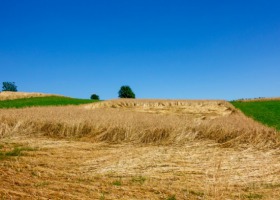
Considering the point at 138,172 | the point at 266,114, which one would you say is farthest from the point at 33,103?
the point at 138,172

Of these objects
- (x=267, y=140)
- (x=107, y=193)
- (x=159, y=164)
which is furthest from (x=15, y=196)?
(x=267, y=140)

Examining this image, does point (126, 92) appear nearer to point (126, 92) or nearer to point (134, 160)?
point (126, 92)

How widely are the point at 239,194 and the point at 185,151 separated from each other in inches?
102

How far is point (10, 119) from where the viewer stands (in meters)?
9.92

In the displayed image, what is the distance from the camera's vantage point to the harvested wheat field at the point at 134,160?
533 cm

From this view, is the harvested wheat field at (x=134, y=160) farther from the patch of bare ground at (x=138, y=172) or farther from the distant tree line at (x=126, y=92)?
the distant tree line at (x=126, y=92)

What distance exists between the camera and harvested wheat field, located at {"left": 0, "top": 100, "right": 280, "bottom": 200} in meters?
5.33

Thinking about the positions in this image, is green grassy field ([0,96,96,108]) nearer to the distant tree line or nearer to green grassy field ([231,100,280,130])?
green grassy field ([231,100,280,130])

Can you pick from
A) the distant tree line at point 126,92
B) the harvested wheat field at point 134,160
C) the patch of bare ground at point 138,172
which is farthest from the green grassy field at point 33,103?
the distant tree line at point 126,92

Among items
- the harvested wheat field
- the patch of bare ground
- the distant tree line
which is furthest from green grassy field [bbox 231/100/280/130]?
the distant tree line

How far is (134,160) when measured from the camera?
686cm

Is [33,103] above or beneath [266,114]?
above

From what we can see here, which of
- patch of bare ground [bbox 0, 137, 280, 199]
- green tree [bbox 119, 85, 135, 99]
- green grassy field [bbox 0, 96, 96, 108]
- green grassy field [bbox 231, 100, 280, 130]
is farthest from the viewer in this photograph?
green tree [bbox 119, 85, 135, 99]

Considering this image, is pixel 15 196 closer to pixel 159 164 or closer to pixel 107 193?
pixel 107 193
